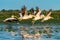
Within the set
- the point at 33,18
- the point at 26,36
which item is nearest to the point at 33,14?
the point at 33,18

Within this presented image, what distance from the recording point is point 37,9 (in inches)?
1925

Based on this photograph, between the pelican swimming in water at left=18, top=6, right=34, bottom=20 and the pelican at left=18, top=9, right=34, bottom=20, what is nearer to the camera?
the pelican swimming in water at left=18, top=6, right=34, bottom=20

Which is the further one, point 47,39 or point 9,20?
point 9,20

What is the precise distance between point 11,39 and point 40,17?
80.3ft

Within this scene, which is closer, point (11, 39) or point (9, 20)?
point (11, 39)

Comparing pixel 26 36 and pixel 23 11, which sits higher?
pixel 23 11

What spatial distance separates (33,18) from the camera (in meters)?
51.4

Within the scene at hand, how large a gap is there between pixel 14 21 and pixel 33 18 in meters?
2.80

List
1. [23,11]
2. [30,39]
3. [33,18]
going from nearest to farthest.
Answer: [30,39] → [23,11] → [33,18]

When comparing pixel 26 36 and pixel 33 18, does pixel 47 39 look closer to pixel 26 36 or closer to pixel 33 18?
pixel 26 36

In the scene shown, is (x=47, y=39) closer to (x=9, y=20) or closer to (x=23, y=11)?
(x=23, y=11)

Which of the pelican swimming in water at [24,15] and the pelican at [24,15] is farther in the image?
A: the pelican at [24,15]

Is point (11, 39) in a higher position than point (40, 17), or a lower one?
lower

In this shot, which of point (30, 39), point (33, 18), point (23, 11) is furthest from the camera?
point (33, 18)
